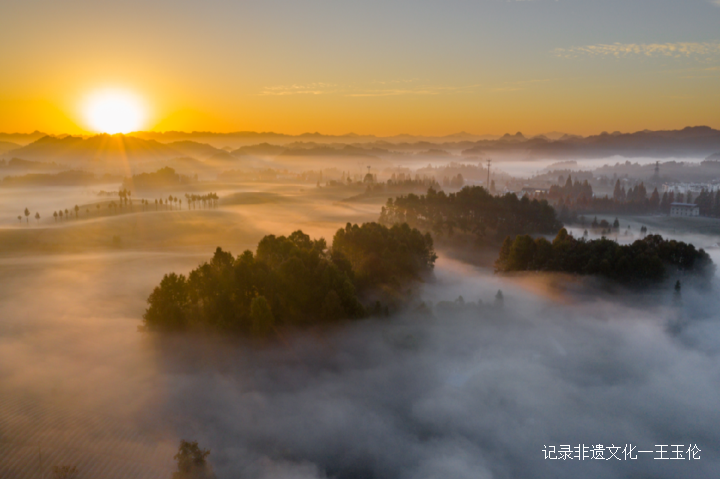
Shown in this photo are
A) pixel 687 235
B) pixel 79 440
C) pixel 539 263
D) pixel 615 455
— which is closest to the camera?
pixel 79 440

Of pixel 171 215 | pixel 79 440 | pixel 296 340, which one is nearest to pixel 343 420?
pixel 296 340

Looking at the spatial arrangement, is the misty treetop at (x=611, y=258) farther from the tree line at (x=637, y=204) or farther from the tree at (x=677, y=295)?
the tree line at (x=637, y=204)

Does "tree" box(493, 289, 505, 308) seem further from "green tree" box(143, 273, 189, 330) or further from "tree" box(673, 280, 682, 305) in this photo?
"green tree" box(143, 273, 189, 330)

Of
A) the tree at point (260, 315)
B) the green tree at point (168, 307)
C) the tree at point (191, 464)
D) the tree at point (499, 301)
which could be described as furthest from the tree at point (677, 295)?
the green tree at point (168, 307)

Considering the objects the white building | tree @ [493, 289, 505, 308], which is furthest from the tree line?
tree @ [493, 289, 505, 308]

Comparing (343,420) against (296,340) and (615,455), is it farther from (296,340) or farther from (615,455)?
(615,455)

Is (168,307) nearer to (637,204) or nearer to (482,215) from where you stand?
(482,215)

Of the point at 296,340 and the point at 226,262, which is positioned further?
the point at 226,262
